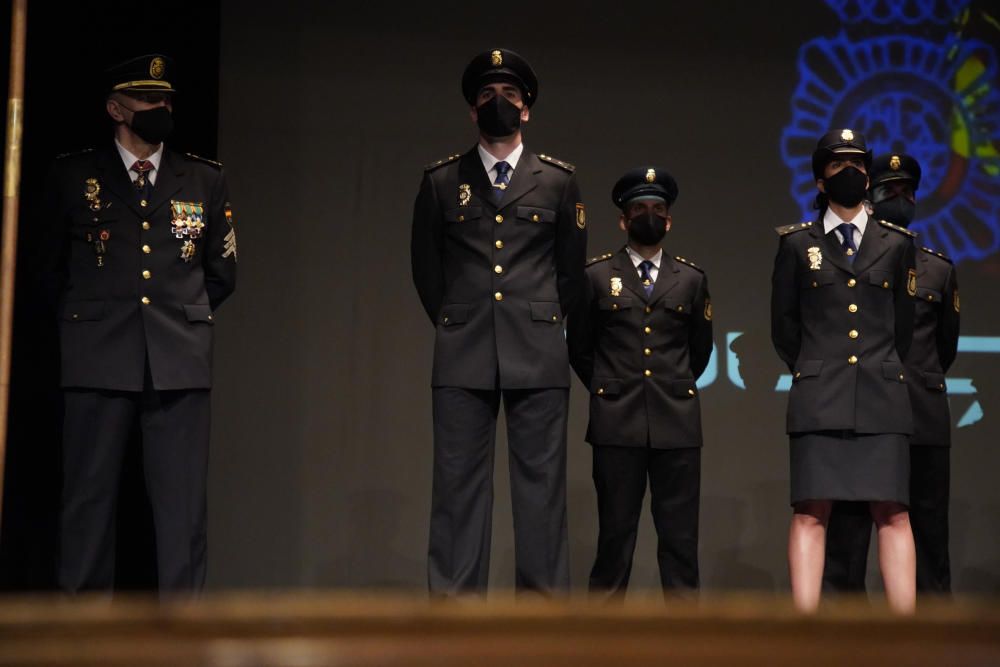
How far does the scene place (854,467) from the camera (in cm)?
335

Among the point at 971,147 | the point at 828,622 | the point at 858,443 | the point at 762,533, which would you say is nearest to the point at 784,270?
the point at 858,443

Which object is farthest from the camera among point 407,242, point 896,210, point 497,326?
point 407,242

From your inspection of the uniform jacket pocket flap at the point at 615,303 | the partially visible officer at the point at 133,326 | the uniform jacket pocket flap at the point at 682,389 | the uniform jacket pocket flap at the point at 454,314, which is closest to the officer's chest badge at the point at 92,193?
the partially visible officer at the point at 133,326

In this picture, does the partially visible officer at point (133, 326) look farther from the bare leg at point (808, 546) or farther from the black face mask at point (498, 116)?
the bare leg at point (808, 546)

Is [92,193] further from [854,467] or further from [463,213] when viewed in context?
[854,467]

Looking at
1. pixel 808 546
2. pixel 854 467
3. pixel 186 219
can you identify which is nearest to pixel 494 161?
pixel 186 219

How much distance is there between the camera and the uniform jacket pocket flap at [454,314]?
10.6ft

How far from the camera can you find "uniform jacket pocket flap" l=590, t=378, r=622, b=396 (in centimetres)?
382

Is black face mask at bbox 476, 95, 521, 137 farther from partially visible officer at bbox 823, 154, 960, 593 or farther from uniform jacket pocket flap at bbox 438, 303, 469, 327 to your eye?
partially visible officer at bbox 823, 154, 960, 593

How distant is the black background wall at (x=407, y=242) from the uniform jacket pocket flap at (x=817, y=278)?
1568 millimetres

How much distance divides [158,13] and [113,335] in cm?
149

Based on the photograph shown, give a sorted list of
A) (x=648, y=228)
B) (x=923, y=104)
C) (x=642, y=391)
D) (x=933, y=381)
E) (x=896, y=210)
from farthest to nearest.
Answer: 1. (x=923, y=104)
2. (x=896, y=210)
3. (x=933, y=381)
4. (x=648, y=228)
5. (x=642, y=391)

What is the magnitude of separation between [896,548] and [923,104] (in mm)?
2562

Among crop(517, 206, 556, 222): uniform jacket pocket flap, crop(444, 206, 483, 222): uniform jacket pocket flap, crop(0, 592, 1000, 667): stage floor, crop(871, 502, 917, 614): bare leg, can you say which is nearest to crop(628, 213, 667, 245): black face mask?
crop(517, 206, 556, 222): uniform jacket pocket flap
